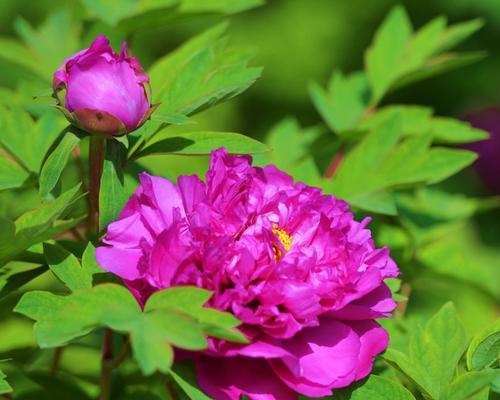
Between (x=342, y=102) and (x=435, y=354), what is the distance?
58 cm

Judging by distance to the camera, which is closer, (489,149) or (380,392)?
(380,392)

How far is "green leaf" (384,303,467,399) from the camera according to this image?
2.50ft

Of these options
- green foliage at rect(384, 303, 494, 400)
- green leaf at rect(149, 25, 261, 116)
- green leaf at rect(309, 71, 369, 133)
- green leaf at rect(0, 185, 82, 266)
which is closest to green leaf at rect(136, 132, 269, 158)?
green leaf at rect(149, 25, 261, 116)

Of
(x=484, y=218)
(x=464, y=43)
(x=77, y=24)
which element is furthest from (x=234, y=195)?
(x=464, y=43)

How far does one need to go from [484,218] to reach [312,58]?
111 centimetres

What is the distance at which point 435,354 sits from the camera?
782 millimetres

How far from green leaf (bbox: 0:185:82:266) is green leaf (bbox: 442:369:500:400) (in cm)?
35

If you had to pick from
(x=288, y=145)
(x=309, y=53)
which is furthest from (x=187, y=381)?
(x=309, y=53)

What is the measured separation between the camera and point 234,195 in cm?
78

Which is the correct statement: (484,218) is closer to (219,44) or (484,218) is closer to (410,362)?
(219,44)

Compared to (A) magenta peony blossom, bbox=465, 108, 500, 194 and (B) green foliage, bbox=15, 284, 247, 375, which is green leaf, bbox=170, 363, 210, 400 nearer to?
(B) green foliage, bbox=15, 284, 247, 375

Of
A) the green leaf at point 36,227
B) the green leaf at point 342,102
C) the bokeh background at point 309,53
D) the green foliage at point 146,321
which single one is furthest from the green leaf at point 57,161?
the bokeh background at point 309,53

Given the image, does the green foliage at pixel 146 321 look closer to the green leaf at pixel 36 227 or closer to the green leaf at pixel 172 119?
the green leaf at pixel 36 227

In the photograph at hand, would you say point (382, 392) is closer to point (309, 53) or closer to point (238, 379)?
point (238, 379)
